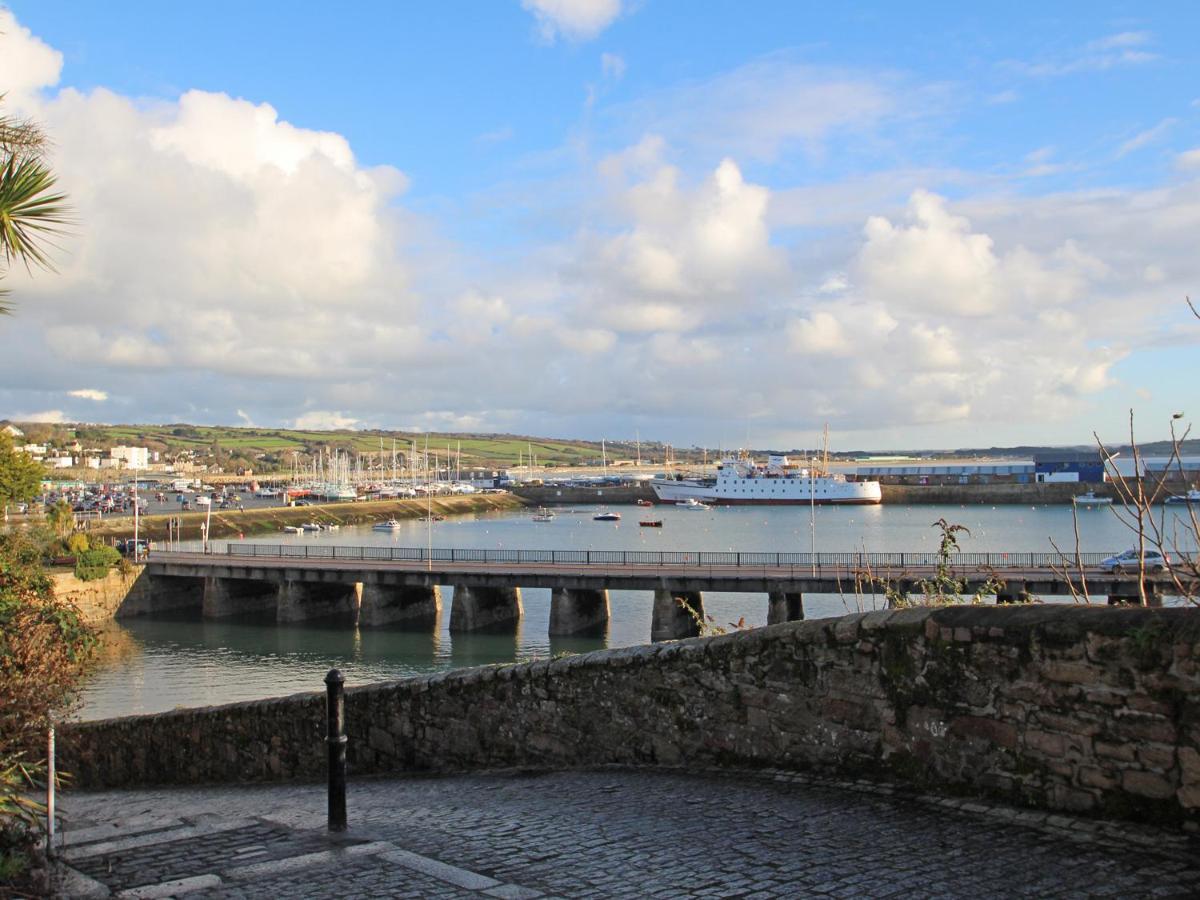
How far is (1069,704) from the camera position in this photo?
19.8 ft

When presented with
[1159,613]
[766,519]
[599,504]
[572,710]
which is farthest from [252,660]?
[599,504]

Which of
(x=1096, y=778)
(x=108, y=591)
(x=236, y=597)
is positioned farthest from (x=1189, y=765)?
(x=108, y=591)

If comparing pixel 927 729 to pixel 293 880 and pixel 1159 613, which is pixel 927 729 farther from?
pixel 293 880

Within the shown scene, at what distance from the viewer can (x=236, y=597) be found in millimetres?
46844

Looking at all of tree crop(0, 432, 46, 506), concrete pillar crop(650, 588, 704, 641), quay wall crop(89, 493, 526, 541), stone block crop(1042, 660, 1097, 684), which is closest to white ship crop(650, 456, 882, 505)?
quay wall crop(89, 493, 526, 541)

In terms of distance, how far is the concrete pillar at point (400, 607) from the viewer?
41719mm

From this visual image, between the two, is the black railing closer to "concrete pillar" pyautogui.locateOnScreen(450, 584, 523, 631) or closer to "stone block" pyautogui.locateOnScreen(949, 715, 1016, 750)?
"concrete pillar" pyautogui.locateOnScreen(450, 584, 523, 631)

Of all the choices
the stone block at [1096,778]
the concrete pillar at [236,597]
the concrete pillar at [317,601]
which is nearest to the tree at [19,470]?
the concrete pillar at [236,597]

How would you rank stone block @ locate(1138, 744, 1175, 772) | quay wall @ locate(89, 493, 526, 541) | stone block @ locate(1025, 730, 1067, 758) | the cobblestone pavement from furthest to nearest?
quay wall @ locate(89, 493, 526, 541) → stone block @ locate(1025, 730, 1067, 758) → stone block @ locate(1138, 744, 1175, 772) → the cobblestone pavement

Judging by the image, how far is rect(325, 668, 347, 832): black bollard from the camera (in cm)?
738

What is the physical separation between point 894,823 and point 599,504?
152m

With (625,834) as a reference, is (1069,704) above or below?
above

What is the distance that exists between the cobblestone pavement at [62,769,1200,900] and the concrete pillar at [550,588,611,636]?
2896 centimetres

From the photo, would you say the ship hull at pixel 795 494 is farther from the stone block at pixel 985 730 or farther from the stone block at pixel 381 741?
the stone block at pixel 985 730
